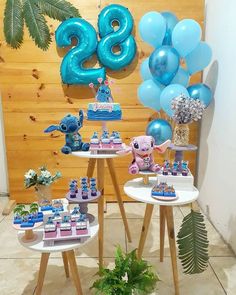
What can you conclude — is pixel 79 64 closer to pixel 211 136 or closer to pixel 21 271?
pixel 211 136

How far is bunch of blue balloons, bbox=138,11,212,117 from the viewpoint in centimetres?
201

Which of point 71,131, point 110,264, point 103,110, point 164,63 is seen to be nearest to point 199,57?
point 164,63

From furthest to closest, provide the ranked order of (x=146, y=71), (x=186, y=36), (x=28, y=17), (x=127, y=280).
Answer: (x=146, y=71), (x=186, y=36), (x=127, y=280), (x=28, y=17)

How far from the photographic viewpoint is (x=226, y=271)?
179cm

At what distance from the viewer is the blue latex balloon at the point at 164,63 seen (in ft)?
6.54

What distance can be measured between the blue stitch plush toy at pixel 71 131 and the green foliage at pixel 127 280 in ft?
2.11

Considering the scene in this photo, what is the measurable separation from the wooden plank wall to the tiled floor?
22.9 inches

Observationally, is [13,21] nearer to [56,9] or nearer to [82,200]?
[56,9]

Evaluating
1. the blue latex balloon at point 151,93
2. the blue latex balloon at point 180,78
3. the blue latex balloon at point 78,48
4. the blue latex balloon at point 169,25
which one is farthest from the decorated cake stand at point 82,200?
the blue latex balloon at point 169,25

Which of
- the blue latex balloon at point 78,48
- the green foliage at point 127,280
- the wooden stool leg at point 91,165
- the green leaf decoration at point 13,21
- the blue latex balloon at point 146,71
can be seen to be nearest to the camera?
the green leaf decoration at point 13,21

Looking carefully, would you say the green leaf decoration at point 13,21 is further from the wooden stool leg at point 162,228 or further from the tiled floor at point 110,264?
the tiled floor at point 110,264

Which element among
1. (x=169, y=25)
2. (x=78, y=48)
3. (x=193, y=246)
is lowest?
(x=193, y=246)

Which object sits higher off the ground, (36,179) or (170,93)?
(170,93)

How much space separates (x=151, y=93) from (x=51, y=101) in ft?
3.00
